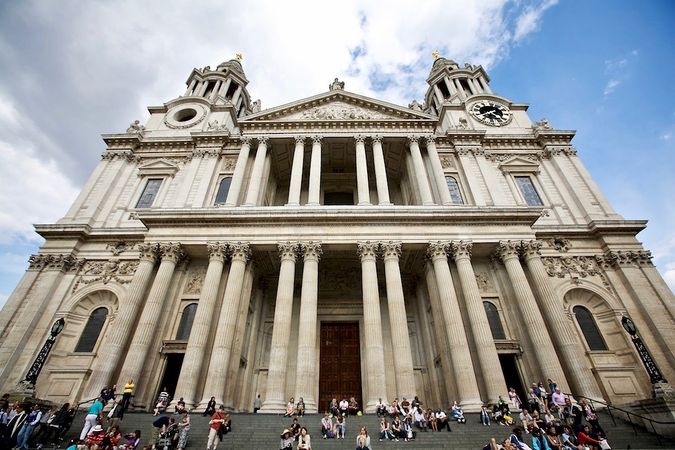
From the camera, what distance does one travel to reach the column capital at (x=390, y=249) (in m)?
16.7

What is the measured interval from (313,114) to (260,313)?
44.5 feet

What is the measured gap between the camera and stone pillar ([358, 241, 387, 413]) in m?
13.5

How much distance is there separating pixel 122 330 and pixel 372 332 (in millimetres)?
→ 11039

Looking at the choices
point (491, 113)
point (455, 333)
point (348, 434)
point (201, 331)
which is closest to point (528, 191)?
point (491, 113)

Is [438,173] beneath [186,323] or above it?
above

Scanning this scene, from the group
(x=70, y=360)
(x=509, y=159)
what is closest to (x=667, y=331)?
(x=509, y=159)

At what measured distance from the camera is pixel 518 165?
23359 millimetres

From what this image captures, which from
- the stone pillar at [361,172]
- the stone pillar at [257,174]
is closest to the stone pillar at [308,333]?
the stone pillar at [361,172]

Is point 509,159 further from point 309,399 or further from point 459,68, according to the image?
point 309,399

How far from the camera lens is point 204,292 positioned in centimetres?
1585

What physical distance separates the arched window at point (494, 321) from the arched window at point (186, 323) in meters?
14.6

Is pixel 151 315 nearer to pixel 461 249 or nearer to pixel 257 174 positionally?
pixel 257 174

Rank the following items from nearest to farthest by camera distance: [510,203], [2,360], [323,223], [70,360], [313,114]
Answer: [2,360]
[70,360]
[323,223]
[510,203]
[313,114]

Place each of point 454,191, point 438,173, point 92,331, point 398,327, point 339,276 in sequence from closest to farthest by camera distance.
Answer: point 398,327, point 92,331, point 438,173, point 339,276, point 454,191
